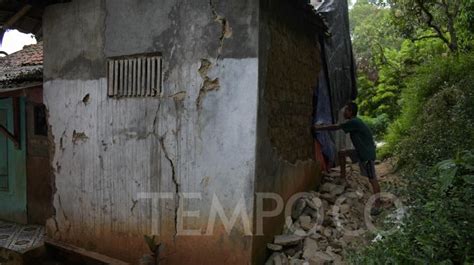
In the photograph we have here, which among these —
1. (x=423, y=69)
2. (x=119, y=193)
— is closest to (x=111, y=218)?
(x=119, y=193)

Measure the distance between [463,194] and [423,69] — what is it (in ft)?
24.5

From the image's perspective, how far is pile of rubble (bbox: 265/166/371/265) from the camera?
14.4 ft

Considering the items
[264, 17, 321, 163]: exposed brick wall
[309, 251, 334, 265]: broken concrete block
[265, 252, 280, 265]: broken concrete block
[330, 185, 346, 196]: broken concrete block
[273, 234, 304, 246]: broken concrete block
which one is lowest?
[265, 252, 280, 265]: broken concrete block

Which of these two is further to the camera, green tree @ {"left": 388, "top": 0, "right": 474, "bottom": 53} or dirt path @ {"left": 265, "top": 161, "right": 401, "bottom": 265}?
green tree @ {"left": 388, "top": 0, "right": 474, "bottom": 53}

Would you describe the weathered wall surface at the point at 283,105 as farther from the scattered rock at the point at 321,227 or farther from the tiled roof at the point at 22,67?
the tiled roof at the point at 22,67

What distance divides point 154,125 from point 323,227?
2.57 meters

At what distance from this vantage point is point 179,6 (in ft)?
14.7

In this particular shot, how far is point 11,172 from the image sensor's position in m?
7.04

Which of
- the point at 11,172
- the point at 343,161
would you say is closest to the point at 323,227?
the point at 343,161

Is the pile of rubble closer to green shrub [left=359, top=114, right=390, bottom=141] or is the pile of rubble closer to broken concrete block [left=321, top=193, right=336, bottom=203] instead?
broken concrete block [left=321, top=193, right=336, bottom=203]

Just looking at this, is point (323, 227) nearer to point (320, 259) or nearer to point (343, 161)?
point (320, 259)

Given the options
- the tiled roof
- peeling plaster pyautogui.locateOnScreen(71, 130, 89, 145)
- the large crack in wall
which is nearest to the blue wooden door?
the tiled roof

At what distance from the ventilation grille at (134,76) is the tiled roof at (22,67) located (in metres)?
1.85

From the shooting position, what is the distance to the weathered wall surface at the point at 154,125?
4.23m
